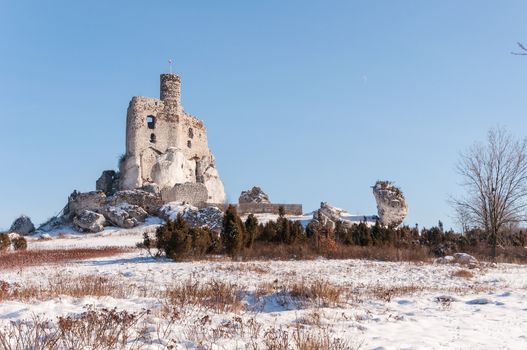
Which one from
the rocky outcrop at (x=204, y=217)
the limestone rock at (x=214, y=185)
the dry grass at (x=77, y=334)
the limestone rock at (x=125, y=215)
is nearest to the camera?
the dry grass at (x=77, y=334)

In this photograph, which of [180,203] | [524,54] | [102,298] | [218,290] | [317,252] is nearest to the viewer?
[524,54]

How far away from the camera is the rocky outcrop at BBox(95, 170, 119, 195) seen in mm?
47644

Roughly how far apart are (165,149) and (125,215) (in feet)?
41.5

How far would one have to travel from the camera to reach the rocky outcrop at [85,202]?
39.8 metres

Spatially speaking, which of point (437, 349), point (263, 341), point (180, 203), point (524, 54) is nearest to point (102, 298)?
point (263, 341)

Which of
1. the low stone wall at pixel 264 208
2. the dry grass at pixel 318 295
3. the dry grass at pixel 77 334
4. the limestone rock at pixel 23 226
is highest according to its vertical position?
the low stone wall at pixel 264 208

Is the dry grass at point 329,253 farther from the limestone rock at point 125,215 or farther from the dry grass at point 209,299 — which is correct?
the limestone rock at point 125,215

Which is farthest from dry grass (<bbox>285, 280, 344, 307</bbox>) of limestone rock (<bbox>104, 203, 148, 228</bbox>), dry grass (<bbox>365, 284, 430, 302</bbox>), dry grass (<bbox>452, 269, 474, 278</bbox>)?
limestone rock (<bbox>104, 203, 148, 228</bbox>)

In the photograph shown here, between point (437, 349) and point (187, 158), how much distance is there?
1797 inches

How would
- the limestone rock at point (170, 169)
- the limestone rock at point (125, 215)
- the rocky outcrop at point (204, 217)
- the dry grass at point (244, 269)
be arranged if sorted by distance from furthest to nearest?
the limestone rock at point (170, 169)
the limestone rock at point (125, 215)
the rocky outcrop at point (204, 217)
the dry grass at point (244, 269)

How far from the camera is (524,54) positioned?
445 centimetres

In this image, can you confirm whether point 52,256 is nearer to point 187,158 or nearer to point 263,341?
point 263,341

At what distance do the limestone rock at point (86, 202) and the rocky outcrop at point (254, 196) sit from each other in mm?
12217

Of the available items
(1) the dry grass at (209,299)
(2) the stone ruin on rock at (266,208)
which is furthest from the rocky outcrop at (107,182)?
(1) the dry grass at (209,299)
